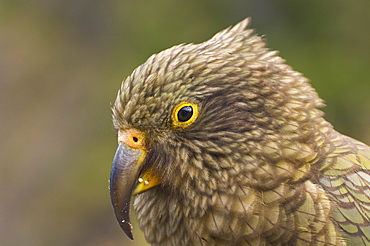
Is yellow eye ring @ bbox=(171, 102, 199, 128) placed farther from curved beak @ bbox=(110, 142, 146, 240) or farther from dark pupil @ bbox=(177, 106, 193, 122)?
curved beak @ bbox=(110, 142, 146, 240)

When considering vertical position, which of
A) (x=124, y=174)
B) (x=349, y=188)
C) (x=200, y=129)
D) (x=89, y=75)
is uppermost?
(x=200, y=129)

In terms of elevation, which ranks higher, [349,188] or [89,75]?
[349,188]

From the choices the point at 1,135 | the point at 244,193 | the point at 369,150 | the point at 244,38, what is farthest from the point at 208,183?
the point at 1,135

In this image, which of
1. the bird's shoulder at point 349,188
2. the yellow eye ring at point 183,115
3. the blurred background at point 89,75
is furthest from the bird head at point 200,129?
the blurred background at point 89,75

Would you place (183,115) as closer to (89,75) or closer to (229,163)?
(229,163)

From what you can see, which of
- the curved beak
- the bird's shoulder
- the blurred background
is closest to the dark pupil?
the curved beak

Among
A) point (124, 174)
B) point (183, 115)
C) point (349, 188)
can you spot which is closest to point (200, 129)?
point (183, 115)
